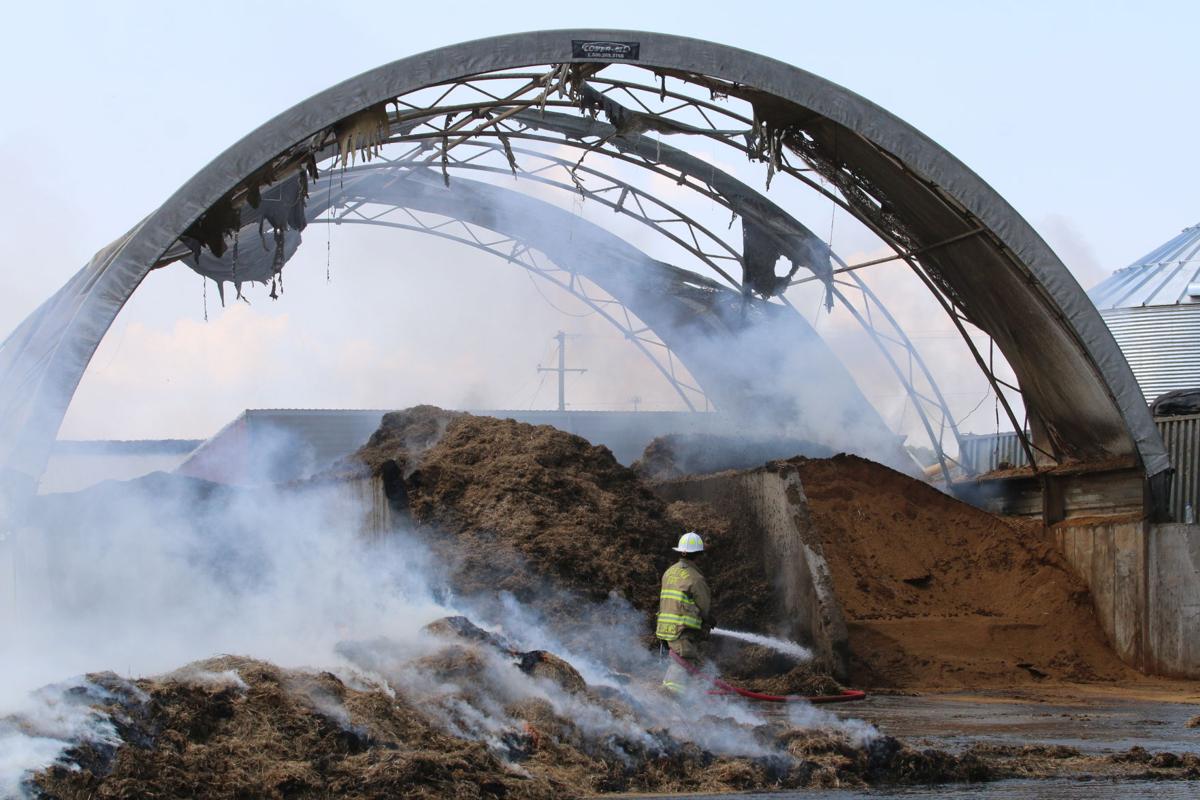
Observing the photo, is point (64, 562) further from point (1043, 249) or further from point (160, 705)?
point (1043, 249)

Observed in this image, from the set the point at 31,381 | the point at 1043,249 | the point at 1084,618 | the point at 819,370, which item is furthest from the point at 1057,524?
the point at 31,381

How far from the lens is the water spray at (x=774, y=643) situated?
595 inches

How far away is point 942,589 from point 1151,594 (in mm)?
2437

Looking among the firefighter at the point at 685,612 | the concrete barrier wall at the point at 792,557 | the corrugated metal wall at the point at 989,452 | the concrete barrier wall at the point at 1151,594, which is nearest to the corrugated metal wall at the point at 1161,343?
the corrugated metal wall at the point at 989,452

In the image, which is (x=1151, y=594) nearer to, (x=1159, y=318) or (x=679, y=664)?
(x=679, y=664)

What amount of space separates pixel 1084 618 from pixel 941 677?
8.66 feet

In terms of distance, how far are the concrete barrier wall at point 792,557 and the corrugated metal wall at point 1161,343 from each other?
1407cm

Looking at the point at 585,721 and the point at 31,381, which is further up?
the point at 31,381

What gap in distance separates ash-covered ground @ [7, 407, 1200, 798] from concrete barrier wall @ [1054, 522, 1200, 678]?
351mm

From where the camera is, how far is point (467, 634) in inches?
459

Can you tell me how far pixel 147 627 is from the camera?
A: 567 inches

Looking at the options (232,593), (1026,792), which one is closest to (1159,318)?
(232,593)

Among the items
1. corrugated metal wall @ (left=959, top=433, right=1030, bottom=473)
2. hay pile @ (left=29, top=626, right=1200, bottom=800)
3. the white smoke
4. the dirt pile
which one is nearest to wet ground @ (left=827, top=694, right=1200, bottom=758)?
hay pile @ (left=29, top=626, right=1200, bottom=800)

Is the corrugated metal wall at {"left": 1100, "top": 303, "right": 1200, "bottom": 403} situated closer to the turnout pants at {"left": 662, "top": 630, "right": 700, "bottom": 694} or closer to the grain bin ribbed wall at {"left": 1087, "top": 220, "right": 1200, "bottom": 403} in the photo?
the grain bin ribbed wall at {"left": 1087, "top": 220, "right": 1200, "bottom": 403}
